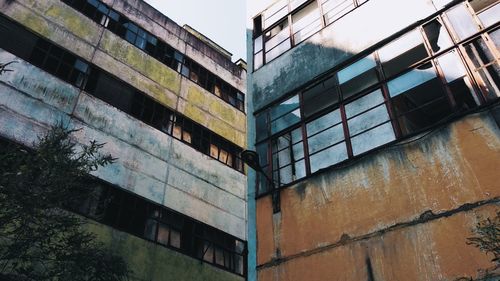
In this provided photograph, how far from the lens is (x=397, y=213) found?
6402 millimetres

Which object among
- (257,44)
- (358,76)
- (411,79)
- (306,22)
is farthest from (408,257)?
(257,44)

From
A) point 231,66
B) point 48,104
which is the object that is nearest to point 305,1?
point 48,104

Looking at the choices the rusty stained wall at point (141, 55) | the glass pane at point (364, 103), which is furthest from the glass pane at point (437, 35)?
the rusty stained wall at point (141, 55)

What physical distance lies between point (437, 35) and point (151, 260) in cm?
1048

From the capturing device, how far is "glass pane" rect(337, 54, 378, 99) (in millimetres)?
8375

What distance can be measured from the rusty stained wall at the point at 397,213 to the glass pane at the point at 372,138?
0.86 ft

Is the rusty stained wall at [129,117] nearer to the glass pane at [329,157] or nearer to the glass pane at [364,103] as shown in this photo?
the glass pane at [329,157]

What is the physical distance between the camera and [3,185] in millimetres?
6727

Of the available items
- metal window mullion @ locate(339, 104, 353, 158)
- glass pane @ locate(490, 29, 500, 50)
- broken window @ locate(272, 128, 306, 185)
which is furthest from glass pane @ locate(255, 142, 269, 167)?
glass pane @ locate(490, 29, 500, 50)

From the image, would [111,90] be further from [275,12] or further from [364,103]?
[364,103]

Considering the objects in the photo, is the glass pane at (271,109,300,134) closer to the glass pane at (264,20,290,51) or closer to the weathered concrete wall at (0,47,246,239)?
the glass pane at (264,20,290,51)

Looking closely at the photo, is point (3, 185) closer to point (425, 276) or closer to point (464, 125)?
point (425, 276)

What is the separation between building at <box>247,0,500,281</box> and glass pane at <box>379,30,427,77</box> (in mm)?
25

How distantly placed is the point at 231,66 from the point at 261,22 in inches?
369
